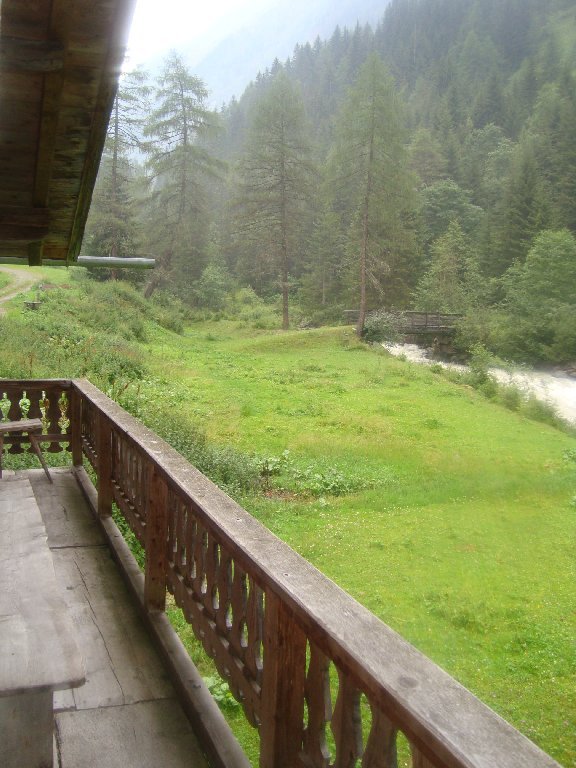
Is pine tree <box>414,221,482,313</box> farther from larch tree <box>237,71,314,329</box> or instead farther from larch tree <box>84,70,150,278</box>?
larch tree <box>84,70,150,278</box>

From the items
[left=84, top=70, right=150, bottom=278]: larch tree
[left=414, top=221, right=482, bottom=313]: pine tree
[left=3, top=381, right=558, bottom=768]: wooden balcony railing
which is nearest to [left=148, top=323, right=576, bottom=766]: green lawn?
[left=3, top=381, right=558, bottom=768]: wooden balcony railing

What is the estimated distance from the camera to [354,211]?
116 ft

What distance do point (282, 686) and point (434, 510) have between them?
27.3 ft

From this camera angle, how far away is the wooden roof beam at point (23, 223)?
2.58 meters

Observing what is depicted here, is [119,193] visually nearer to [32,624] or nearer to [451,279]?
[451,279]

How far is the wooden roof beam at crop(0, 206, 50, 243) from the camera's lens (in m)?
2.58

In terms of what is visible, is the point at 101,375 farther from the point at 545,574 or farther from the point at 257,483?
the point at 545,574

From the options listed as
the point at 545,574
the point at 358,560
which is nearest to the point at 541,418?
the point at 545,574

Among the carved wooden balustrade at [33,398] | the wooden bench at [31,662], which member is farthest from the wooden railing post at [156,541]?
the carved wooden balustrade at [33,398]

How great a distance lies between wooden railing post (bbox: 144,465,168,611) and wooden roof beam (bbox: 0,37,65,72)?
5.67 ft

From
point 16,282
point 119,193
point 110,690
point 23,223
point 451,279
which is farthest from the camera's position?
point 451,279

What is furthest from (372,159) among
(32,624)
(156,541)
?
(32,624)

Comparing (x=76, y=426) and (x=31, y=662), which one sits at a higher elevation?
(x=31, y=662)

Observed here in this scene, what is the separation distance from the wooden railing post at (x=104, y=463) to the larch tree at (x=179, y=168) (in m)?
Result: 31.0
